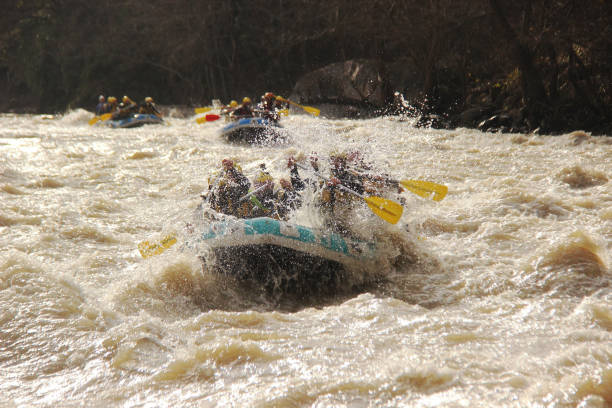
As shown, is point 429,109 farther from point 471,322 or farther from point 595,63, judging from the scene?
point 471,322

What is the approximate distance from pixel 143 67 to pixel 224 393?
1834 cm

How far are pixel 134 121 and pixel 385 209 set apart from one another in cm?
1001

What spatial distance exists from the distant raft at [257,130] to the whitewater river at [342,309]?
10.1ft

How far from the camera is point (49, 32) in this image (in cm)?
2086

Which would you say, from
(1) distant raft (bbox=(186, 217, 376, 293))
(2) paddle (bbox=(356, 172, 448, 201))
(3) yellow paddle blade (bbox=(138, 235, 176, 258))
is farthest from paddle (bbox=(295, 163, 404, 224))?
(3) yellow paddle blade (bbox=(138, 235, 176, 258))

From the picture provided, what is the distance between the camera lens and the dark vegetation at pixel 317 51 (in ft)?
32.3

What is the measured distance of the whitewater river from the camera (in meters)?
2.73

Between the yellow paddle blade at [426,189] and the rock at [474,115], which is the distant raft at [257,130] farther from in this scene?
the yellow paddle blade at [426,189]

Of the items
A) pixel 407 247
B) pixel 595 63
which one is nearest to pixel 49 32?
pixel 595 63

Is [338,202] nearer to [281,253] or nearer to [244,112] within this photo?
[281,253]

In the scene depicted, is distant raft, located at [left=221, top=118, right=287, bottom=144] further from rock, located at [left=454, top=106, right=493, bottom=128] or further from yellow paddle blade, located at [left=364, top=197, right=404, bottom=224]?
yellow paddle blade, located at [left=364, top=197, right=404, bottom=224]

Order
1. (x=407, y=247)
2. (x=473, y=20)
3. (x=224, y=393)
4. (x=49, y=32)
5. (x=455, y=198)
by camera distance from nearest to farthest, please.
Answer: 1. (x=224, y=393)
2. (x=407, y=247)
3. (x=455, y=198)
4. (x=473, y=20)
5. (x=49, y=32)

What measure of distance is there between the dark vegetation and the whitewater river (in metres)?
2.72

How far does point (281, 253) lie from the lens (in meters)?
4.21
